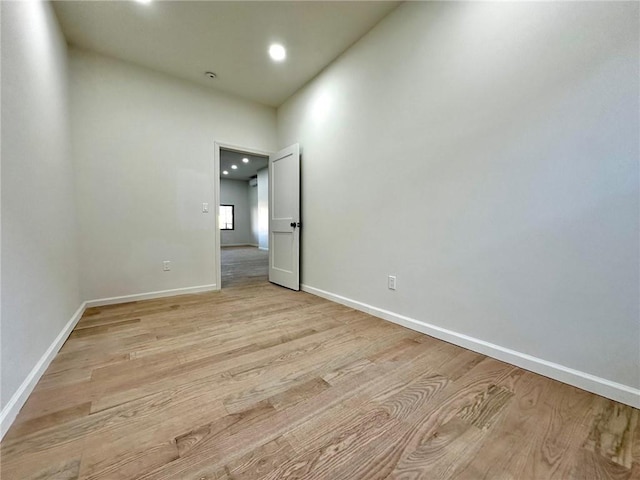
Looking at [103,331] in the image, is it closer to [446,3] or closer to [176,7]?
[176,7]

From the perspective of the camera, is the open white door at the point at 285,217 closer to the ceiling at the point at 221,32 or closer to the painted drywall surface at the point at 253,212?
the ceiling at the point at 221,32

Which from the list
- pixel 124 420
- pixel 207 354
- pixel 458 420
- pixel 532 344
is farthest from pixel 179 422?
pixel 532 344

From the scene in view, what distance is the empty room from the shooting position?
3.40ft

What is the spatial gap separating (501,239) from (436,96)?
1176 millimetres

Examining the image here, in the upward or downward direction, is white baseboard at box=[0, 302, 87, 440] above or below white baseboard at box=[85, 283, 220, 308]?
above

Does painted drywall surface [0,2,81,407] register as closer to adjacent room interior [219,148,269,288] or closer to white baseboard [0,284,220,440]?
white baseboard [0,284,220,440]

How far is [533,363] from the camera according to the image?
1.50m

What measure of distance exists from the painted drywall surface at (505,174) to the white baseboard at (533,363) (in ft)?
0.15

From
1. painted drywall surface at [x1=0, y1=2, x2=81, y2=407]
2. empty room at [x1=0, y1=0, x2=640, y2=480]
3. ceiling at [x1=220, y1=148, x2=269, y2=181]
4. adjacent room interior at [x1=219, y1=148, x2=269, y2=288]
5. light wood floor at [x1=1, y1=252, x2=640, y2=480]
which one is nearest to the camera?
light wood floor at [x1=1, y1=252, x2=640, y2=480]

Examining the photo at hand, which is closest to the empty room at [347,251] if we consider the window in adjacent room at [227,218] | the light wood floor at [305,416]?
the light wood floor at [305,416]

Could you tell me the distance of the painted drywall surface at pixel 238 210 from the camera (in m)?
9.92

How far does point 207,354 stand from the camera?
1.69 metres

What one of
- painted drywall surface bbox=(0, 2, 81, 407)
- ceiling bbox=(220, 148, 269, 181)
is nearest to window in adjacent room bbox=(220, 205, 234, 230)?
ceiling bbox=(220, 148, 269, 181)

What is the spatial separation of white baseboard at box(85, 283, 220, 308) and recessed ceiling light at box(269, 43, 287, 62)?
9.33 feet
